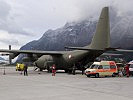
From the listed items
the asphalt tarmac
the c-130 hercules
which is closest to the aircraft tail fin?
the c-130 hercules

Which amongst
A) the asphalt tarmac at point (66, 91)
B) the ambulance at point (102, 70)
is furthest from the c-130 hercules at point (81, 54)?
the asphalt tarmac at point (66, 91)

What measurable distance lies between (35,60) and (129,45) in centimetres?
15206

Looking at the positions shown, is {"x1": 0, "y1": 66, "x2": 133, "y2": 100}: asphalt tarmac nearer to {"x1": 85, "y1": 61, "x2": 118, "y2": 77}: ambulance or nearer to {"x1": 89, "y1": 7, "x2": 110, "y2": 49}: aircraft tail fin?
{"x1": 85, "y1": 61, "x2": 118, "y2": 77}: ambulance

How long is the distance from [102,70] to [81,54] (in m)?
6.20

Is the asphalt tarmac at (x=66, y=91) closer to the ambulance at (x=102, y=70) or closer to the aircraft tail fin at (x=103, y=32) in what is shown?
the ambulance at (x=102, y=70)

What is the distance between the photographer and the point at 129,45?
184m

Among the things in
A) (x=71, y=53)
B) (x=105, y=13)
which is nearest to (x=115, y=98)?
(x=105, y=13)

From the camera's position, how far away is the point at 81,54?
111 feet

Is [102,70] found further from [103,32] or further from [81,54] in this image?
[81,54]

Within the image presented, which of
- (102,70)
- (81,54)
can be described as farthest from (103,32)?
(102,70)

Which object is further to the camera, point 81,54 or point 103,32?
point 81,54

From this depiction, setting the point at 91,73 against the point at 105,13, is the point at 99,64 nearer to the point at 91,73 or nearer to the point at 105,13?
the point at 91,73

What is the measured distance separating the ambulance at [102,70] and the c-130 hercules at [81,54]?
2845 millimetres

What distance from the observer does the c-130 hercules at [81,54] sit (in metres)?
31.5
